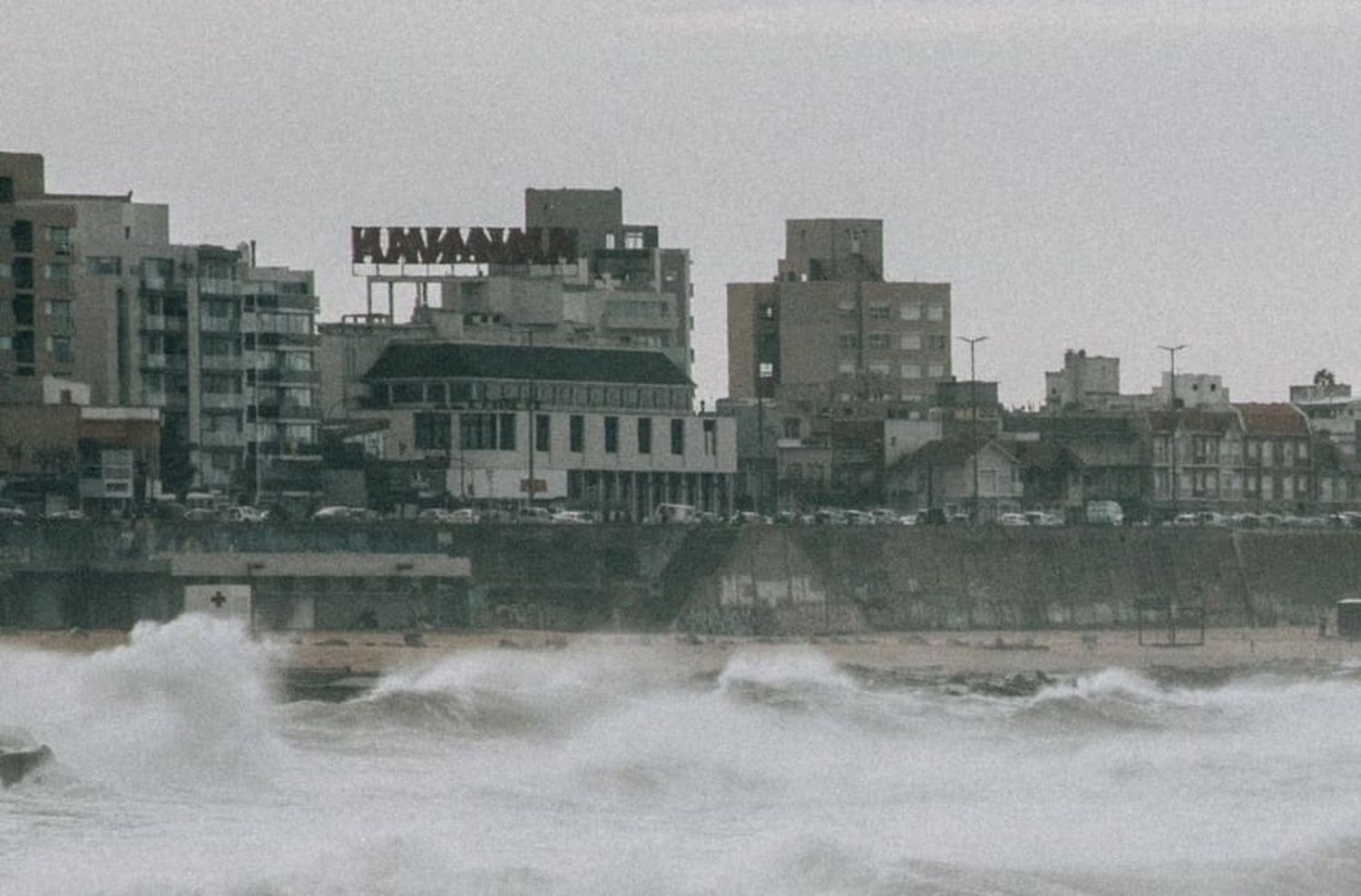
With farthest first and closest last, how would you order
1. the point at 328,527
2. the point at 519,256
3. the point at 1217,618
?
1. the point at 519,256
2. the point at 1217,618
3. the point at 328,527

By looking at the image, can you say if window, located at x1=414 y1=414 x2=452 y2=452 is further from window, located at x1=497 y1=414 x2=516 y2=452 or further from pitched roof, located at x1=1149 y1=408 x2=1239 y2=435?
pitched roof, located at x1=1149 y1=408 x2=1239 y2=435

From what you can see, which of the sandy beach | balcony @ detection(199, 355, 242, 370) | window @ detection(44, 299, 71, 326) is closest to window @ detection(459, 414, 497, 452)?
balcony @ detection(199, 355, 242, 370)

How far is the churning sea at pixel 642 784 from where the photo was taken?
57.1 m

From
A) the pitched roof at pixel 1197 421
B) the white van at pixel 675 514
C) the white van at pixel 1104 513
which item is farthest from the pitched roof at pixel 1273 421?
the white van at pixel 675 514

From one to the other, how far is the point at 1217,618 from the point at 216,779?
248 feet

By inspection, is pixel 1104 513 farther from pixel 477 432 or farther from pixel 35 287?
pixel 35 287

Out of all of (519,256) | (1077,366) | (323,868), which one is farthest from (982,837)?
(1077,366)

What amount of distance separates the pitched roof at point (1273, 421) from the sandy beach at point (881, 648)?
136ft

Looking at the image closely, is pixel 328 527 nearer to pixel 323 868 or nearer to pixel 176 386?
pixel 176 386


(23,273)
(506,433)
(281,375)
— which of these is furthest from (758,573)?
(23,273)

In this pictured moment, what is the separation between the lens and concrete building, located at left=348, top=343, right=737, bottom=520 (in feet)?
485

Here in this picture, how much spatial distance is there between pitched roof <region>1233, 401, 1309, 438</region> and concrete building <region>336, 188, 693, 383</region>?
24.1m

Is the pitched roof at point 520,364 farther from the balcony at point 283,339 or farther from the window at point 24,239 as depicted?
the window at point 24,239

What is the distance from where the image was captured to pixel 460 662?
327 ft
